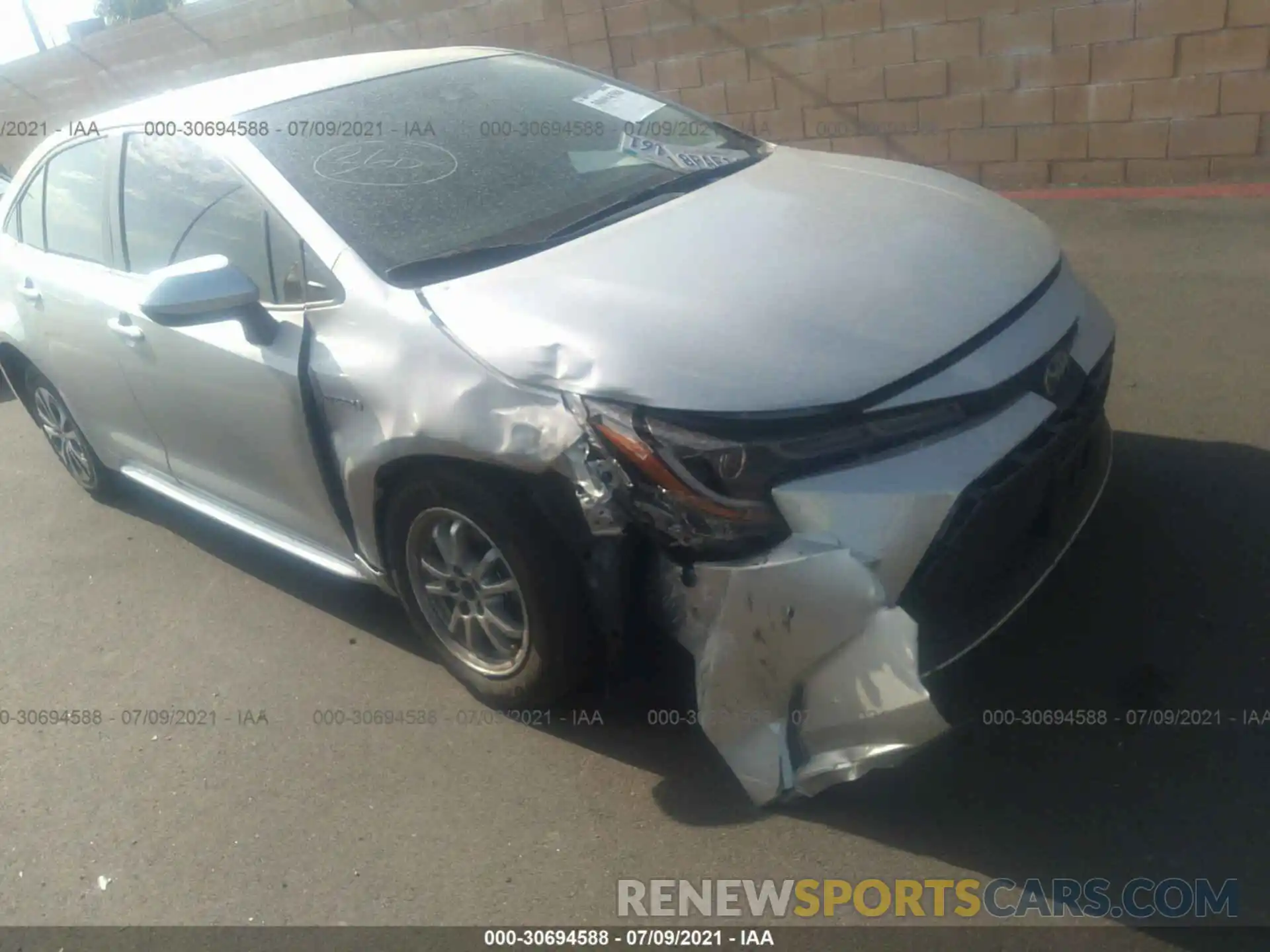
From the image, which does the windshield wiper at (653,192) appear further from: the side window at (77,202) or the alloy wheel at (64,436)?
the alloy wheel at (64,436)

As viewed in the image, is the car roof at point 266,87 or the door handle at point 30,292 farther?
the door handle at point 30,292

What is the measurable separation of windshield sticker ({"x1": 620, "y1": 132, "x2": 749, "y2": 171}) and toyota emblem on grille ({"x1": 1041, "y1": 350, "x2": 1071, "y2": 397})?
143 cm

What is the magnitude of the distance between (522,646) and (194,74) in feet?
49.5

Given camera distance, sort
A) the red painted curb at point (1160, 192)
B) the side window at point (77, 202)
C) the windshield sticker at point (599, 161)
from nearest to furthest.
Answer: the windshield sticker at point (599, 161) → the side window at point (77, 202) → the red painted curb at point (1160, 192)

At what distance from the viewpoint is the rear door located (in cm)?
412

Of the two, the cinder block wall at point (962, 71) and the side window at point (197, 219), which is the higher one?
the side window at point (197, 219)

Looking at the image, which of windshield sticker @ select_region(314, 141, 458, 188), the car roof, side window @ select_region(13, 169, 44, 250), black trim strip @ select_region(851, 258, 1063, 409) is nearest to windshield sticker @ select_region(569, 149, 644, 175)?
windshield sticker @ select_region(314, 141, 458, 188)

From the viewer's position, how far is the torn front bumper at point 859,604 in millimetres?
2389

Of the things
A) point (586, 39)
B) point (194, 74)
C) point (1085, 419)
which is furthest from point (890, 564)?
point (194, 74)

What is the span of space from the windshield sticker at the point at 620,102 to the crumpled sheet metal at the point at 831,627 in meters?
2.07

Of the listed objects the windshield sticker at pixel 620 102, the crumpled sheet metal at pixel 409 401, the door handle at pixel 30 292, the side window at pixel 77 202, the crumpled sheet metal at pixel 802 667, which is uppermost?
the windshield sticker at pixel 620 102

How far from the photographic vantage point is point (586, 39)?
10.2 metres

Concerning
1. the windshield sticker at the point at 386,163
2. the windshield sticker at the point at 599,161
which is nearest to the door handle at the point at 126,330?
the windshield sticker at the point at 386,163

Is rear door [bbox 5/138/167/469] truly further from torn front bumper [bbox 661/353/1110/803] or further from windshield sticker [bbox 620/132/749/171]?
torn front bumper [bbox 661/353/1110/803]
